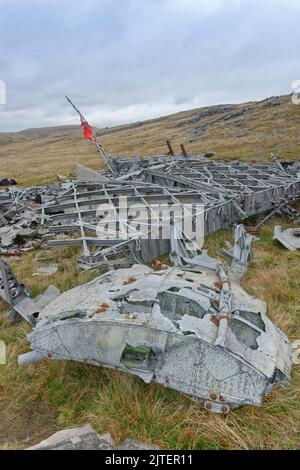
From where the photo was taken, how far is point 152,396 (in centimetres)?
489

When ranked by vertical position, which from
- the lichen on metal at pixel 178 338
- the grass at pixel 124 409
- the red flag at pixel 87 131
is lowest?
the grass at pixel 124 409

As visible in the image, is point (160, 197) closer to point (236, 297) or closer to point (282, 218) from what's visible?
point (282, 218)

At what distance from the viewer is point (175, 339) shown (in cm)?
465

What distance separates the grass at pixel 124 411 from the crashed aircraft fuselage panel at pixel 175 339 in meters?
0.26

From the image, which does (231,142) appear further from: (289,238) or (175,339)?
(175,339)

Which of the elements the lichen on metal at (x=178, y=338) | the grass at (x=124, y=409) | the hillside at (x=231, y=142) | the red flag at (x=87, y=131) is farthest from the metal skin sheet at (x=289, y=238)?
the hillside at (x=231, y=142)

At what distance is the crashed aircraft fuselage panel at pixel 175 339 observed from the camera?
444cm

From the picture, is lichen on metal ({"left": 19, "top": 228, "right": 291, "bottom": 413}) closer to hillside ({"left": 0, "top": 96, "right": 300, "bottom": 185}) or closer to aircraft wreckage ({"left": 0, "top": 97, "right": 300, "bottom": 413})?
aircraft wreckage ({"left": 0, "top": 97, "right": 300, "bottom": 413})

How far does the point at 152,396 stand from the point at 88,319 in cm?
142

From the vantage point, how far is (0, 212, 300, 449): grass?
14.1 ft

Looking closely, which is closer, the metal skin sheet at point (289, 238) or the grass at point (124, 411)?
the grass at point (124, 411)

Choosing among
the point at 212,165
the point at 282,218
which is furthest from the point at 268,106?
the point at 282,218

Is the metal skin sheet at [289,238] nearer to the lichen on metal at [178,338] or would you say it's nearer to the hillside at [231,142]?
the lichen on metal at [178,338]

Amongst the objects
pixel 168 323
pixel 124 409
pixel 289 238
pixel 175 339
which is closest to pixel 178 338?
pixel 175 339
